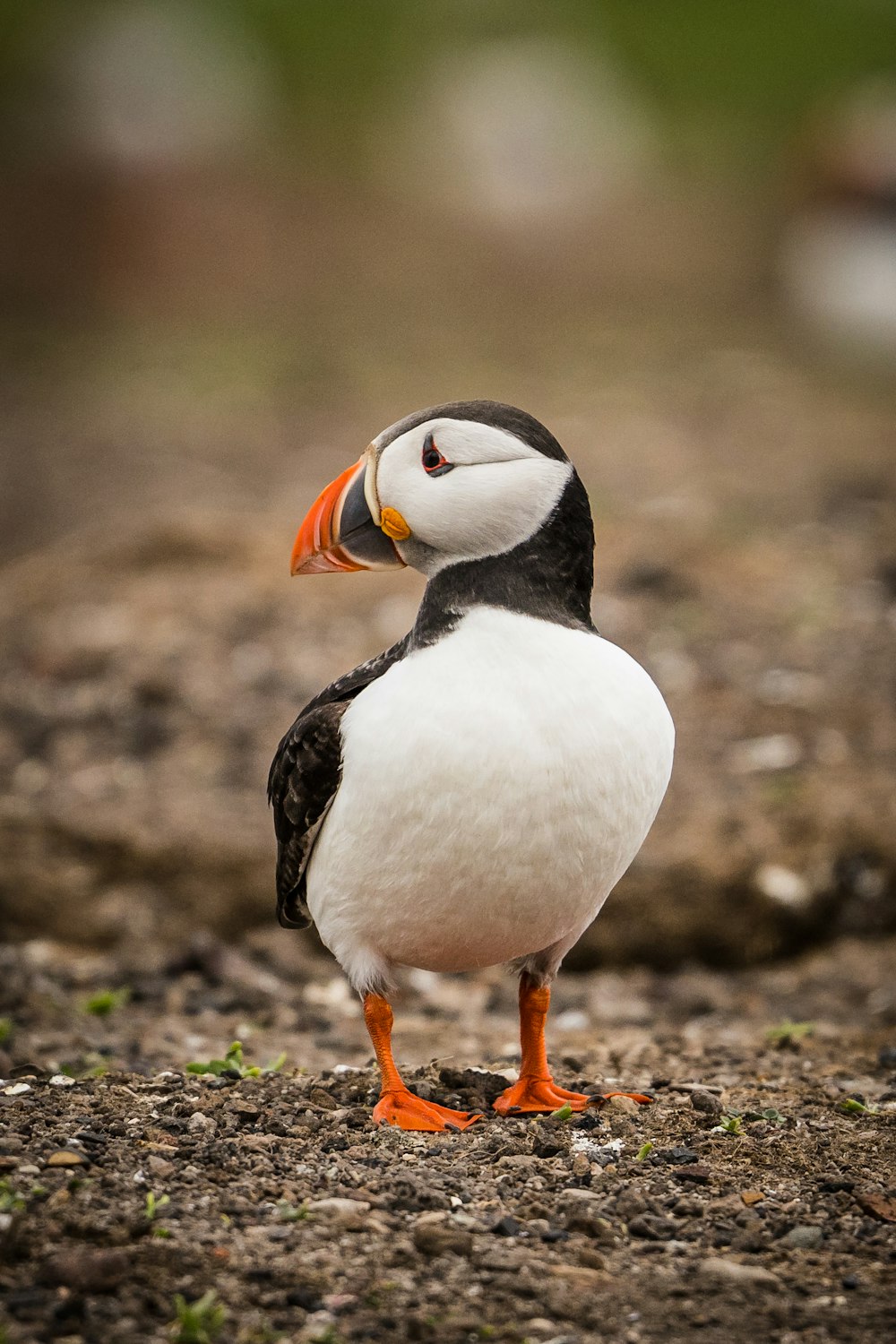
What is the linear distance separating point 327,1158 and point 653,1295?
1.04 meters

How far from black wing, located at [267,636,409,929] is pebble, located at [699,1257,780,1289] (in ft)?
5.38

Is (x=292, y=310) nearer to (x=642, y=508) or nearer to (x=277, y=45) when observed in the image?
(x=642, y=508)

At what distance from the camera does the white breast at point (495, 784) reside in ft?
12.5

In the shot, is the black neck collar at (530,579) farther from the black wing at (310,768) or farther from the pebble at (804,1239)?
the pebble at (804,1239)

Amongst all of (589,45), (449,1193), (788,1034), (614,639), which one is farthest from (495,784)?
(589,45)

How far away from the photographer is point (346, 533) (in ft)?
13.9

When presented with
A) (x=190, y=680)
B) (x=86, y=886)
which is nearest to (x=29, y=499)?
(x=190, y=680)

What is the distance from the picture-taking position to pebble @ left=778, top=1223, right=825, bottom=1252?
3537 millimetres

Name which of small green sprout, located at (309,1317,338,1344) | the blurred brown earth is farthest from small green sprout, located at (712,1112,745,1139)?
the blurred brown earth

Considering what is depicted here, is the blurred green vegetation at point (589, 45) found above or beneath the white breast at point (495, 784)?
above

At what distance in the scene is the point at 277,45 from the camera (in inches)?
1197

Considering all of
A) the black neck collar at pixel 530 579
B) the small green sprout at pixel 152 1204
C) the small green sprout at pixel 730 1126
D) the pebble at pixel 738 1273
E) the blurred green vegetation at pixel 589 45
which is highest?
the blurred green vegetation at pixel 589 45

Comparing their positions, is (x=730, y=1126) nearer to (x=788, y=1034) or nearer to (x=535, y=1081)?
(x=535, y=1081)

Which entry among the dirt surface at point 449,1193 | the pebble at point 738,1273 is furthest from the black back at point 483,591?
the pebble at point 738,1273
